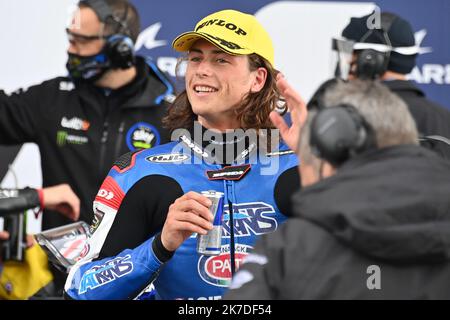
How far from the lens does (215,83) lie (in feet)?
8.86

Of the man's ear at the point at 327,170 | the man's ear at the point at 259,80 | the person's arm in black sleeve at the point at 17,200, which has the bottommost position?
the person's arm in black sleeve at the point at 17,200

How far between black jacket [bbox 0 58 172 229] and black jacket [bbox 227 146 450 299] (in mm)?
2600

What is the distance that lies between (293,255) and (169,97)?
2824 millimetres

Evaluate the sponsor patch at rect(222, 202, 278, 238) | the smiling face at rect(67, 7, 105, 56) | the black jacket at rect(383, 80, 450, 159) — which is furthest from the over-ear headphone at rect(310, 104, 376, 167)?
the smiling face at rect(67, 7, 105, 56)

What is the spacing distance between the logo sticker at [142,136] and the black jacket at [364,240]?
2599 millimetres

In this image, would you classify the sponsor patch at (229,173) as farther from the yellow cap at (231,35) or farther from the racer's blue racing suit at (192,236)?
the yellow cap at (231,35)

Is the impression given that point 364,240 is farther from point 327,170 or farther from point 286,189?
point 286,189

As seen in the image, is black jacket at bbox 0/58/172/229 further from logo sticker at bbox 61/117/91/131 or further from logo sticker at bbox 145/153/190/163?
logo sticker at bbox 145/153/190/163

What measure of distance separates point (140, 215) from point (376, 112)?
1007 mm

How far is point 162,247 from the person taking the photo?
238 cm

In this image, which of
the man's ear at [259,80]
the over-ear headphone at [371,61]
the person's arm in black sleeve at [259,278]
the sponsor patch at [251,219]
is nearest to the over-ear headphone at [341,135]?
the person's arm in black sleeve at [259,278]

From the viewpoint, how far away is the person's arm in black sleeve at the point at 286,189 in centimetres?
260

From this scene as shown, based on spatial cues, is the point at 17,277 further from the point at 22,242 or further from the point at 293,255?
the point at 293,255
